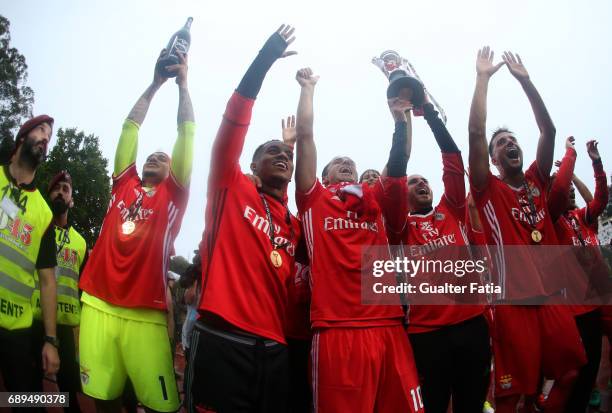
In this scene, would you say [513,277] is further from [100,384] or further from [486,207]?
[100,384]

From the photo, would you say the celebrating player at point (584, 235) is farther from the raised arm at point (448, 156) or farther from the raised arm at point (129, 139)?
the raised arm at point (129, 139)

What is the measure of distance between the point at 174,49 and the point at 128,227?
192cm

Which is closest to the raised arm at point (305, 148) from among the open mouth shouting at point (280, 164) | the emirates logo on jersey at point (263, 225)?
→ the open mouth shouting at point (280, 164)

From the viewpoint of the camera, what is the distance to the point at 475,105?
4.00 meters

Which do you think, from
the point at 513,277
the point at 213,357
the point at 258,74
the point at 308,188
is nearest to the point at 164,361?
the point at 213,357

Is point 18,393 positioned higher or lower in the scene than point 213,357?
lower

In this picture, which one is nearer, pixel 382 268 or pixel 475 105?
pixel 382 268

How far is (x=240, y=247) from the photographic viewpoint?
309cm

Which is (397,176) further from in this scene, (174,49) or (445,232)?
(174,49)

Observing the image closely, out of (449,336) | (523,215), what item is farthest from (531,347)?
(523,215)

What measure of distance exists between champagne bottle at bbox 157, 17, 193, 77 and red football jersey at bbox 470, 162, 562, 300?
10.6 ft

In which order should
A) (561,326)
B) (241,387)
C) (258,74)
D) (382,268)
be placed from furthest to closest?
(561,326) < (382,268) < (258,74) < (241,387)

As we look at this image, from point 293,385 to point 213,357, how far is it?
3.68 feet

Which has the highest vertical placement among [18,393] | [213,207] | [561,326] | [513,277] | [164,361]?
[213,207]
